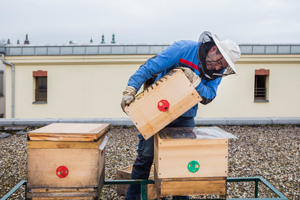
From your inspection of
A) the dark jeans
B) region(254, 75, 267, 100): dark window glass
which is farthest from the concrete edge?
A: the dark jeans

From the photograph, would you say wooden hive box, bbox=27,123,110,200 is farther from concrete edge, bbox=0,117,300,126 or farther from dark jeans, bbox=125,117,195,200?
concrete edge, bbox=0,117,300,126

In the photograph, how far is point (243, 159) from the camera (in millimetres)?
4316

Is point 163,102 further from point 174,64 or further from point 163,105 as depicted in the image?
point 174,64

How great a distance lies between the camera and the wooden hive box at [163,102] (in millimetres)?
1545

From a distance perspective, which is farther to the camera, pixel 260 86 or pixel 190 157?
pixel 260 86

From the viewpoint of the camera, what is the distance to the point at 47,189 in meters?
1.53

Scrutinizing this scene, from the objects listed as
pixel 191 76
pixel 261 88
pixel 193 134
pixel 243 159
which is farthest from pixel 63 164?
pixel 261 88

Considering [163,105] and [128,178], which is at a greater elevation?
[163,105]

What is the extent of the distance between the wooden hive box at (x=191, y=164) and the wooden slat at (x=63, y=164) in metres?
0.41

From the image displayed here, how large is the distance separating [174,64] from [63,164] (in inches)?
42.5

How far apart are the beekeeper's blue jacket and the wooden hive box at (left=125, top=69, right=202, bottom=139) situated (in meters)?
0.23

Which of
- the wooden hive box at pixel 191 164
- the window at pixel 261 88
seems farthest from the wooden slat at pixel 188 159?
the window at pixel 261 88

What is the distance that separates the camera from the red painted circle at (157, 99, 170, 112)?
154 centimetres

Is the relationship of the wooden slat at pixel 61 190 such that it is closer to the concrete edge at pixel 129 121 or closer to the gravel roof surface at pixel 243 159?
the gravel roof surface at pixel 243 159
